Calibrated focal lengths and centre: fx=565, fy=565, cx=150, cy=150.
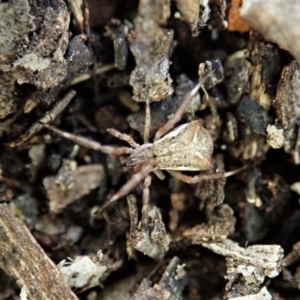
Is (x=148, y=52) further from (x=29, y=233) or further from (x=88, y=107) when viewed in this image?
(x=29, y=233)

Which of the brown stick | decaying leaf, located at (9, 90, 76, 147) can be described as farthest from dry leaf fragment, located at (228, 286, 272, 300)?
decaying leaf, located at (9, 90, 76, 147)

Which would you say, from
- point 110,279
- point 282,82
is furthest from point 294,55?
point 110,279

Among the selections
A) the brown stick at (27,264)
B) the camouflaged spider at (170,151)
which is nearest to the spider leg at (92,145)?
the camouflaged spider at (170,151)

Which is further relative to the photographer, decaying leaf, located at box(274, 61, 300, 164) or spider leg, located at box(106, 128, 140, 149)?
spider leg, located at box(106, 128, 140, 149)

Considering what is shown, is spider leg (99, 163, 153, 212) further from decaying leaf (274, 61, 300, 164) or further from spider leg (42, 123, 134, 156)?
decaying leaf (274, 61, 300, 164)

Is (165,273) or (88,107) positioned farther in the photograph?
(88,107)

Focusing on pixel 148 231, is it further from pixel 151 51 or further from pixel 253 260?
pixel 151 51

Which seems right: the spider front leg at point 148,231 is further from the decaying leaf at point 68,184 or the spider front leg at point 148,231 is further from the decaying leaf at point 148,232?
the decaying leaf at point 68,184
